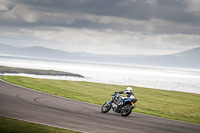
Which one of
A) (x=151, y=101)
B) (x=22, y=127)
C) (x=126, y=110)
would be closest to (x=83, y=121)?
(x=22, y=127)

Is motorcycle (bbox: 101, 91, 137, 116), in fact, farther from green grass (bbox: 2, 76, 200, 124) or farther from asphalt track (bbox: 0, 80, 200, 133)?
green grass (bbox: 2, 76, 200, 124)

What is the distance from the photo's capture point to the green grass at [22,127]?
1095 centimetres

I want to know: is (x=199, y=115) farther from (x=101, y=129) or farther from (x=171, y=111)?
(x=101, y=129)

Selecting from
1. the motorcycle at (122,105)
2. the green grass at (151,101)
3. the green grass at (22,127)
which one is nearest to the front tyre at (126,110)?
the motorcycle at (122,105)

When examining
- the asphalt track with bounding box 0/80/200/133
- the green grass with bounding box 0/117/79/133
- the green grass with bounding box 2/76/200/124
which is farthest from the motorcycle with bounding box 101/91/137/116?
the green grass with bounding box 0/117/79/133

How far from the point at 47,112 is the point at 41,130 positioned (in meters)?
4.21

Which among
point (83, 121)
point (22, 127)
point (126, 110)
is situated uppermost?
point (126, 110)

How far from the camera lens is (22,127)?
454 inches

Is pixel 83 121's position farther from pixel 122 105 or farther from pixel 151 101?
pixel 151 101

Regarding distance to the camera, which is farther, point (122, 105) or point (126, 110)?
point (122, 105)

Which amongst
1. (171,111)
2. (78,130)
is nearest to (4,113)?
(78,130)

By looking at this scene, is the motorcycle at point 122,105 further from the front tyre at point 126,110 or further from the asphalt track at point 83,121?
the asphalt track at point 83,121

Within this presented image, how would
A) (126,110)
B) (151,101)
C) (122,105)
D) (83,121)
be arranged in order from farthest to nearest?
1. (151,101)
2. (122,105)
3. (126,110)
4. (83,121)

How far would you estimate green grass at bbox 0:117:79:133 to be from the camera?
11.0 metres
